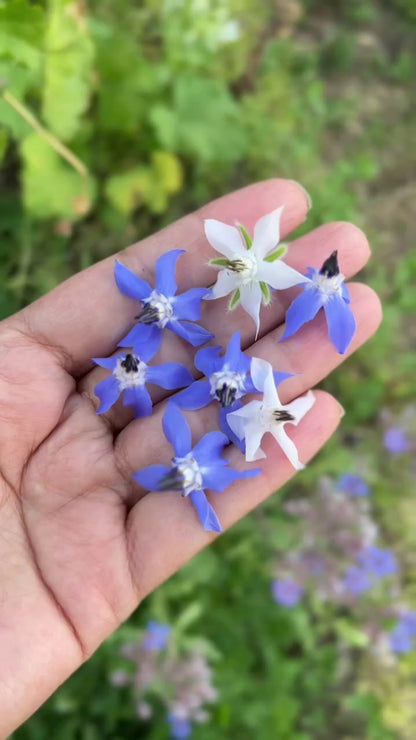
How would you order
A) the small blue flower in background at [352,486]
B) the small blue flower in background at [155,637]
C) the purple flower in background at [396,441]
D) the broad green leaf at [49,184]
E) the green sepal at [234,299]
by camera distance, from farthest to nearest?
the purple flower in background at [396,441], the small blue flower in background at [352,486], the broad green leaf at [49,184], the small blue flower in background at [155,637], the green sepal at [234,299]

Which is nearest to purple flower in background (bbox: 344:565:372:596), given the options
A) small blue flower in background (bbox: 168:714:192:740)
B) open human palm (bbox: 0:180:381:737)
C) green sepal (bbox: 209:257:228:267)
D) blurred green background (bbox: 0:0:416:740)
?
blurred green background (bbox: 0:0:416:740)

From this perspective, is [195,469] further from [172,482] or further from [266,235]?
[266,235]

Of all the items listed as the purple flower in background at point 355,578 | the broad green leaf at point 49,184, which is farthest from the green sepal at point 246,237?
the purple flower in background at point 355,578

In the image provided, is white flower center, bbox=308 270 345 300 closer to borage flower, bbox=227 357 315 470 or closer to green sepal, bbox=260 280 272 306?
green sepal, bbox=260 280 272 306

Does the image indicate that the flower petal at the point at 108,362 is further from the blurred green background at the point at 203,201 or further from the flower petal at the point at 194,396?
the blurred green background at the point at 203,201

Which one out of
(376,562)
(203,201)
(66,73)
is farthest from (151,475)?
(203,201)

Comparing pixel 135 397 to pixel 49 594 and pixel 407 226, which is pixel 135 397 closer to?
pixel 49 594
